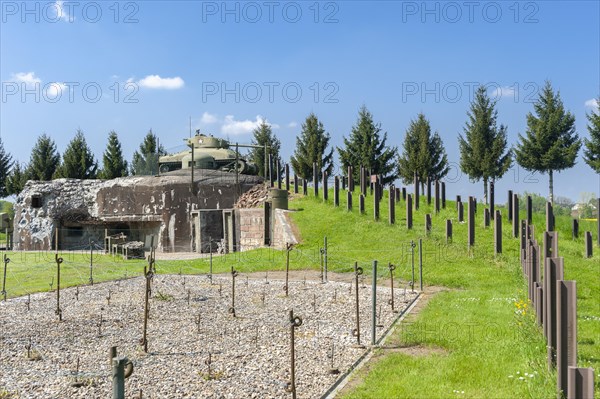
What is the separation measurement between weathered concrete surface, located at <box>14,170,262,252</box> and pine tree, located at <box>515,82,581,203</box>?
19190mm

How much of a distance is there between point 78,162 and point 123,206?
22.9m

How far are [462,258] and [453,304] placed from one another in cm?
661

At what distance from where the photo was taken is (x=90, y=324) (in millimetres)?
10125

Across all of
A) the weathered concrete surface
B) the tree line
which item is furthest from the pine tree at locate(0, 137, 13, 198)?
the weathered concrete surface

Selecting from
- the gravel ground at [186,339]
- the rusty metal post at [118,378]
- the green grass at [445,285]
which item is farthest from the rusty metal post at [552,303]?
the rusty metal post at [118,378]

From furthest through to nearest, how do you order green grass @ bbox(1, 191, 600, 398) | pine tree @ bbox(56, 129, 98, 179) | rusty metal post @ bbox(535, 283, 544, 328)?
pine tree @ bbox(56, 129, 98, 179) < rusty metal post @ bbox(535, 283, 544, 328) < green grass @ bbox(1, 191, 600, 398)

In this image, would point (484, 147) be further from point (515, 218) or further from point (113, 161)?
point (113, 161)

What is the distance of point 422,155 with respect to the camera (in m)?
41.6

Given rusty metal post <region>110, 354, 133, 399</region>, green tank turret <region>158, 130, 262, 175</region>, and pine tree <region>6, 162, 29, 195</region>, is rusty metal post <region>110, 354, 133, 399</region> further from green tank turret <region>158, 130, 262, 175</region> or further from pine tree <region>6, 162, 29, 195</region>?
pine tree <region>6, 162, 29, 195</region>

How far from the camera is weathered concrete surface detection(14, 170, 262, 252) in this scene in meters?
29.9

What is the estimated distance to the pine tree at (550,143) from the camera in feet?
120

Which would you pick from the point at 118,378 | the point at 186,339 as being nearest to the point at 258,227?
the point at 186,339

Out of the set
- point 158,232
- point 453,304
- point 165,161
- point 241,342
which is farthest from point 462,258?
point 165,161

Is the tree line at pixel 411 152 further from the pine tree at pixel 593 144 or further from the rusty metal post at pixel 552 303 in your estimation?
the rusty metal post at pixel 552 303
